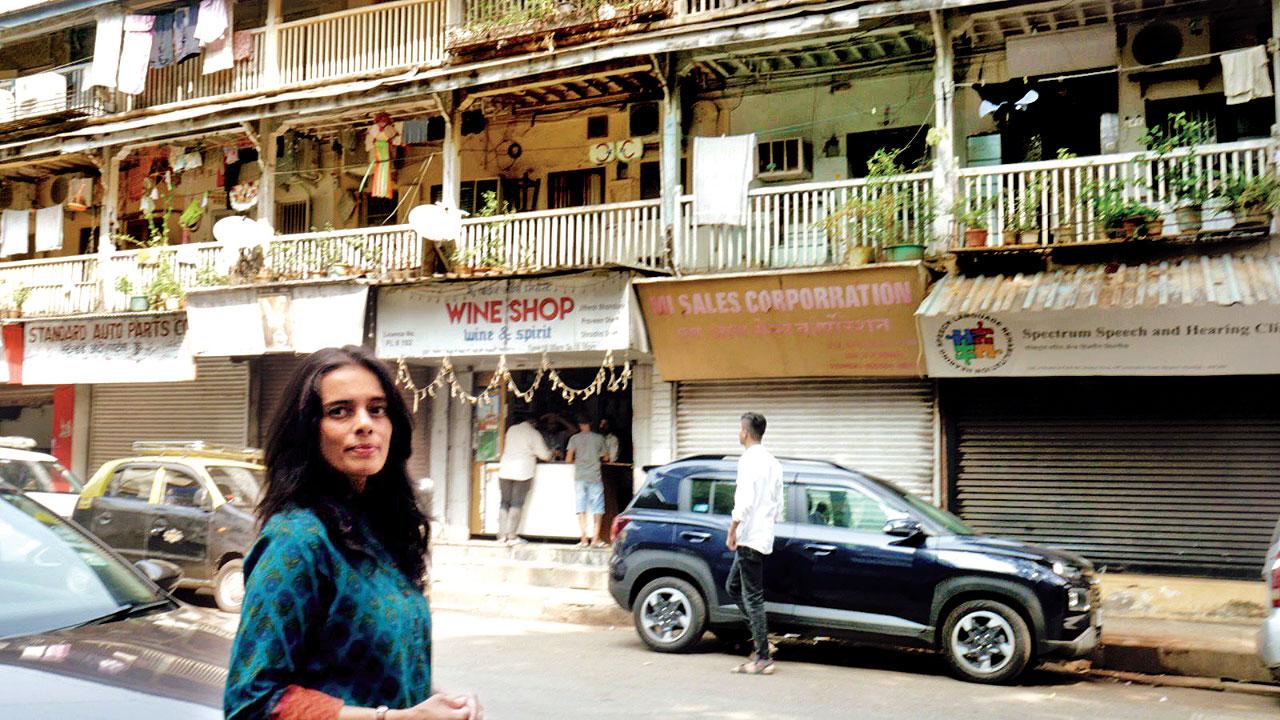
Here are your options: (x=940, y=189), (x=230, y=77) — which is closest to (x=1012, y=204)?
(x=940, y=189)

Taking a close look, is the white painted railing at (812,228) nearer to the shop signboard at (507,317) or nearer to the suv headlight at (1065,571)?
the shop signboard at (507,317)

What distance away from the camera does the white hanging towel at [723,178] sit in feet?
44.5

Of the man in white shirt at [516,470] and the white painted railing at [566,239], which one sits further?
the man in white shirt at [516,470]

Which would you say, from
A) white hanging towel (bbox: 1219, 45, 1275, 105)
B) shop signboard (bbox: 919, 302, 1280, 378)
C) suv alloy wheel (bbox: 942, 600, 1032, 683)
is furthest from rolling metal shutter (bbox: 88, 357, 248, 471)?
white hanging towel (bbox: 1219, 45, 1275, 105)

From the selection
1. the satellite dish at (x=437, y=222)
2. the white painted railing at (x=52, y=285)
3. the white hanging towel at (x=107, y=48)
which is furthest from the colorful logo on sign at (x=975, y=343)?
the white hanging towel at (x=107, y=48)

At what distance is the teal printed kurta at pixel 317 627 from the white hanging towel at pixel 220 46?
17.4m

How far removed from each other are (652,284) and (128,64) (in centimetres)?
1100

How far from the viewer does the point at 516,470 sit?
601 inches

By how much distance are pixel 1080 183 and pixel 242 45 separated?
44.3ft

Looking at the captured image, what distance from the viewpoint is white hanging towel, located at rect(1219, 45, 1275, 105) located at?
11438 millimetres

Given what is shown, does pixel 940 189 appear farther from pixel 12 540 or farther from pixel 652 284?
pixel 12 540

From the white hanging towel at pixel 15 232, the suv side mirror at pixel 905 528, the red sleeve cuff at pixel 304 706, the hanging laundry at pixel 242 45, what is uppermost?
the hanging laundry at pixel 242 45

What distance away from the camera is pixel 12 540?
4105 mm

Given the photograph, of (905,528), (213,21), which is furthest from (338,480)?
(213,21)
